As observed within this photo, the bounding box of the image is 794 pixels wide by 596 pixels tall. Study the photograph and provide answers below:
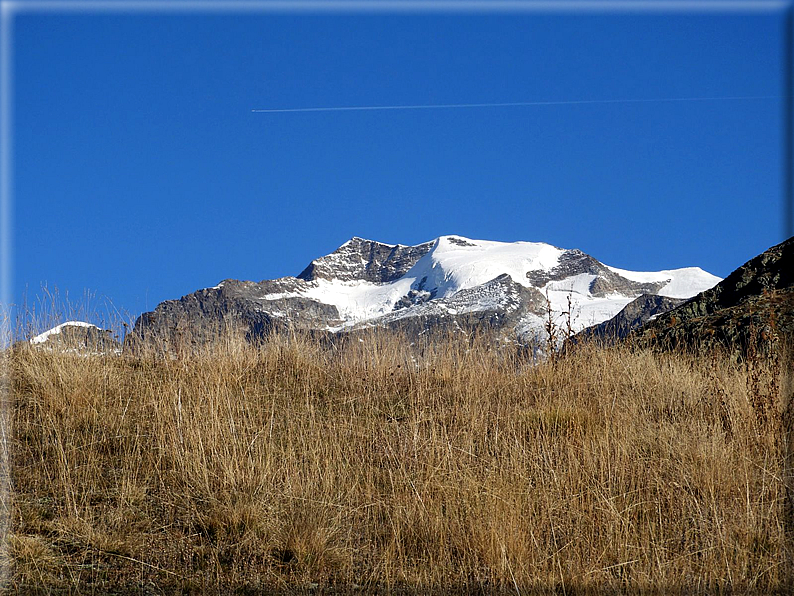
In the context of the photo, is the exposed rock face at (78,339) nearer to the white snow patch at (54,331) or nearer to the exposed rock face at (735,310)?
the white snow patch at (54,331)

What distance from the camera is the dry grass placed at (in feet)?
13.9

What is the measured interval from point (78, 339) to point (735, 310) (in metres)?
10.2

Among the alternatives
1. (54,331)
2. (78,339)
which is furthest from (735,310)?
(54,331)

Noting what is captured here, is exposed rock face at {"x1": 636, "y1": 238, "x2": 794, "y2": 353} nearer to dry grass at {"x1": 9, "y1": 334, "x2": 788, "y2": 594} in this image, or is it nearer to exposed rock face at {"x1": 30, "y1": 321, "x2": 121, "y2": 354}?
dry grass at {"x1": 9, "y1": 334, "x2": 788, "y2": 594}

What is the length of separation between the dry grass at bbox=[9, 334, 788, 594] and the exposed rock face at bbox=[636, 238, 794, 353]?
352 centimetres

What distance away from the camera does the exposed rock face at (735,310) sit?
34.2 ft

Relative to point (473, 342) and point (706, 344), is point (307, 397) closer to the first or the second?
point (473, 342)

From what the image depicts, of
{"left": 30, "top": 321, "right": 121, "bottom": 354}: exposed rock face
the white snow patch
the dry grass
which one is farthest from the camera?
the white snow patch

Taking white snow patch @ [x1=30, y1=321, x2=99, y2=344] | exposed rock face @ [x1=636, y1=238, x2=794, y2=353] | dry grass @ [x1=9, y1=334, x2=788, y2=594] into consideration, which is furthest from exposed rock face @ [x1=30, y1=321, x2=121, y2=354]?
exposed rock face @ [x1=636, y1=238, x2=794, y2=353]

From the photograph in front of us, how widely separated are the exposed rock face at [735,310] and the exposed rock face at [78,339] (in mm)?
7807

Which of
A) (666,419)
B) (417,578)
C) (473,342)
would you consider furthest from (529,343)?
(417,578)

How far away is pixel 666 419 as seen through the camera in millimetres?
6641

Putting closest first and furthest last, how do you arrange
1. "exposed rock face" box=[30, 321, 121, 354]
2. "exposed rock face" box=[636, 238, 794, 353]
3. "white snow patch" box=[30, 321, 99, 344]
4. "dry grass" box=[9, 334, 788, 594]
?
"dry grass" box=[9, 334, 788, 594] < "exposed rock face" box=[30, 321, 121, 354] < "white snow patch" box=[30, 321, 99, 344] < "exposed rock face" box=[636, 238, 794, 353]

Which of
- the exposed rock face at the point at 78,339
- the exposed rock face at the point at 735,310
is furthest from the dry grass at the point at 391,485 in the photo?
the exposed rock face at the point at 735,310
